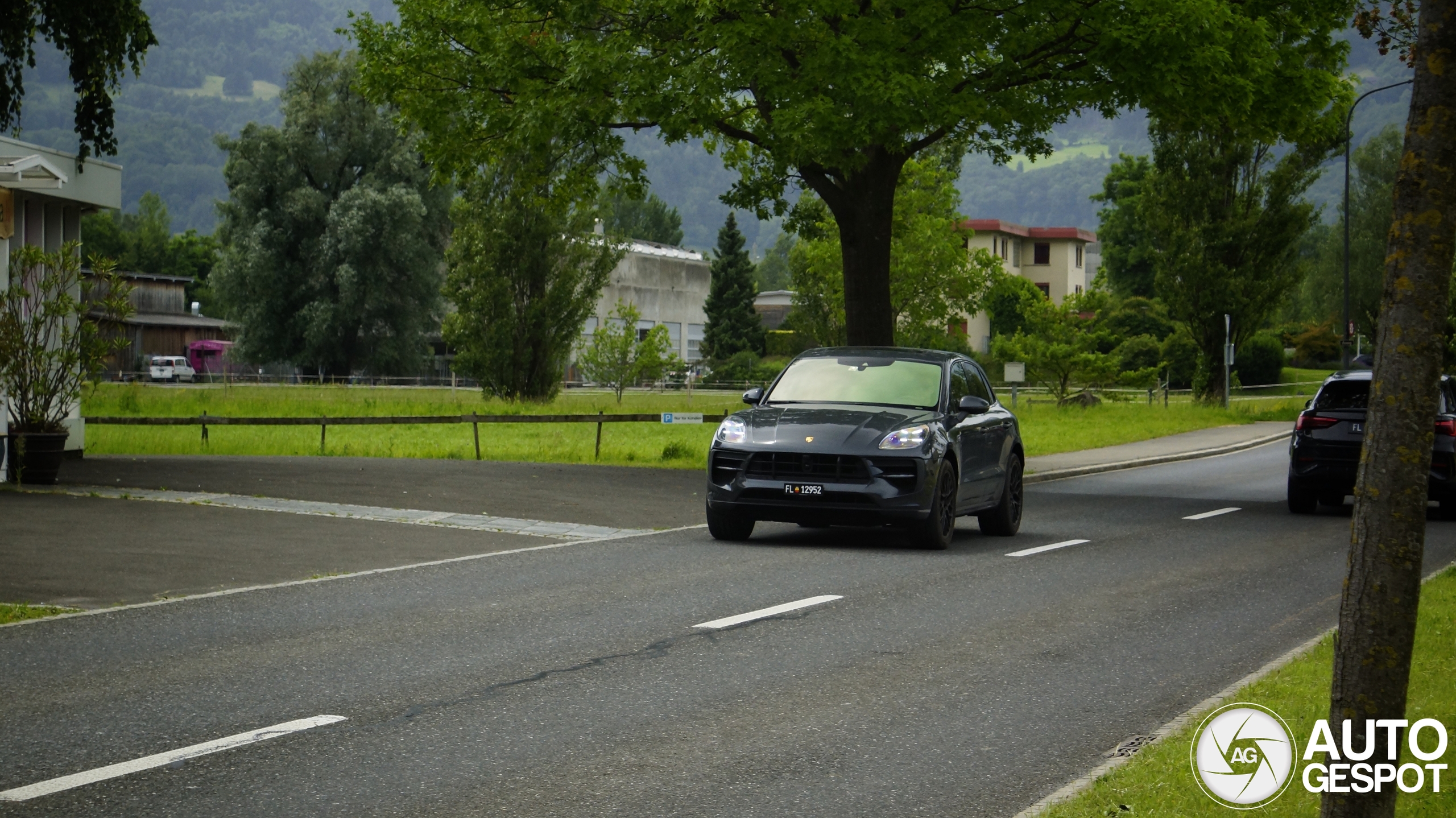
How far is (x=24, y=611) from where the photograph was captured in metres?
9.88

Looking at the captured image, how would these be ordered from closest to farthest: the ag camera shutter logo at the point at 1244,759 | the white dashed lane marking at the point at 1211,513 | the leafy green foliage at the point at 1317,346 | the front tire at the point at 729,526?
the ag camera shutter logo at the point at 1244,759 < the front tire at the point at 729,526 < the white dashed lane marking at the point at 1211,513 < the leafy green foliage at the point at 1317,346

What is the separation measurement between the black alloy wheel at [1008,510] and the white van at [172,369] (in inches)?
2945

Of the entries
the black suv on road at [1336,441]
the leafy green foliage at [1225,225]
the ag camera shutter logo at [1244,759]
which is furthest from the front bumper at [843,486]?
the leafy green foliage at [1225,225]

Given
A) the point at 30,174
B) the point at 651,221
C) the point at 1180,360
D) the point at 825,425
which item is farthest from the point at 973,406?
the point at 651,221

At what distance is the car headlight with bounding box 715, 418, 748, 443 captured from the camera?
13.7 meters

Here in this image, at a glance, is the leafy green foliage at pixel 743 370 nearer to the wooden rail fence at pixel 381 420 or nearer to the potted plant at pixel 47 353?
the wooden rail fence at pixel 381 420

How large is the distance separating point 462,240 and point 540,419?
19344mm

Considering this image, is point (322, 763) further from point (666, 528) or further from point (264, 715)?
point (666, 528)

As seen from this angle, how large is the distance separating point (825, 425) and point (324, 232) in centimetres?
5358

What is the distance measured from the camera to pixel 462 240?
45281 mm

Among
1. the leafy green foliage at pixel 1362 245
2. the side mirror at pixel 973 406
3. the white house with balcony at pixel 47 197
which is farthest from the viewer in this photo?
the leafy green foliage at pixel 1362 245

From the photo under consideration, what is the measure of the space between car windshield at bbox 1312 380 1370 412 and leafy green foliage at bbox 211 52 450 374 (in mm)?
48866

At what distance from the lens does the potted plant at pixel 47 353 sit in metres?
18.4

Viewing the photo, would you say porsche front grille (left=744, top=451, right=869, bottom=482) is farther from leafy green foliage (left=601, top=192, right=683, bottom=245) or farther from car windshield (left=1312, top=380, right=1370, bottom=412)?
leafy green foliage (left=601, top=192, right=683, bottom=245)
